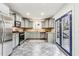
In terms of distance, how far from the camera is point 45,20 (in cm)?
1057

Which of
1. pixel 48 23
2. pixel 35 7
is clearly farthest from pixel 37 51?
pixel 48 23

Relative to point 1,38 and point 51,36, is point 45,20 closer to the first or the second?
point 51,36

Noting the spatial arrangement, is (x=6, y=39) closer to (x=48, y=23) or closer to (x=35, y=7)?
(x=35, y=7)

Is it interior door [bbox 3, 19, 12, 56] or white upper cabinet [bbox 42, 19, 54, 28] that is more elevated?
white upper cabinet [bbox 42, 19, 54, 28]

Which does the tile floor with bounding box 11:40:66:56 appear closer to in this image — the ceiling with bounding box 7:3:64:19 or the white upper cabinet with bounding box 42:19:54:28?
the ceiling with bounding box 7:3:64:19

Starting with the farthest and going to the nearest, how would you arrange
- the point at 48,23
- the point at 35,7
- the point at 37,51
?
the point at 48,23
the point at 35,7
the point at 37,51

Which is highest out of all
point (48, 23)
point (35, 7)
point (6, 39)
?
point (35, 7)

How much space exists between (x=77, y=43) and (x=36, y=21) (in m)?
7.94

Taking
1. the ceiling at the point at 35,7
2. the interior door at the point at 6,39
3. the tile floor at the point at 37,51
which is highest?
the ceiling at the point at 35,7

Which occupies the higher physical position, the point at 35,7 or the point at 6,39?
the point at 35,7

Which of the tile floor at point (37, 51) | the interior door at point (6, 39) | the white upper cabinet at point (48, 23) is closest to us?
the interior door at point (6, 39)

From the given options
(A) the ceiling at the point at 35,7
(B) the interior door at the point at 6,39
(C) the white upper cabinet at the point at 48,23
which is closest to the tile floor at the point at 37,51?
(B) the interior door at the point at 6,39

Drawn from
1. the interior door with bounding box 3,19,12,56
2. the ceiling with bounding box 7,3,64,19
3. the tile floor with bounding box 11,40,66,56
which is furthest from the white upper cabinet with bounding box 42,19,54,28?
the interior door with bounding box 3,19,12,56

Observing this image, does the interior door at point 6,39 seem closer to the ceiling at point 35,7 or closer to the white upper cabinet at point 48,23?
the ceiling at point 35,7
